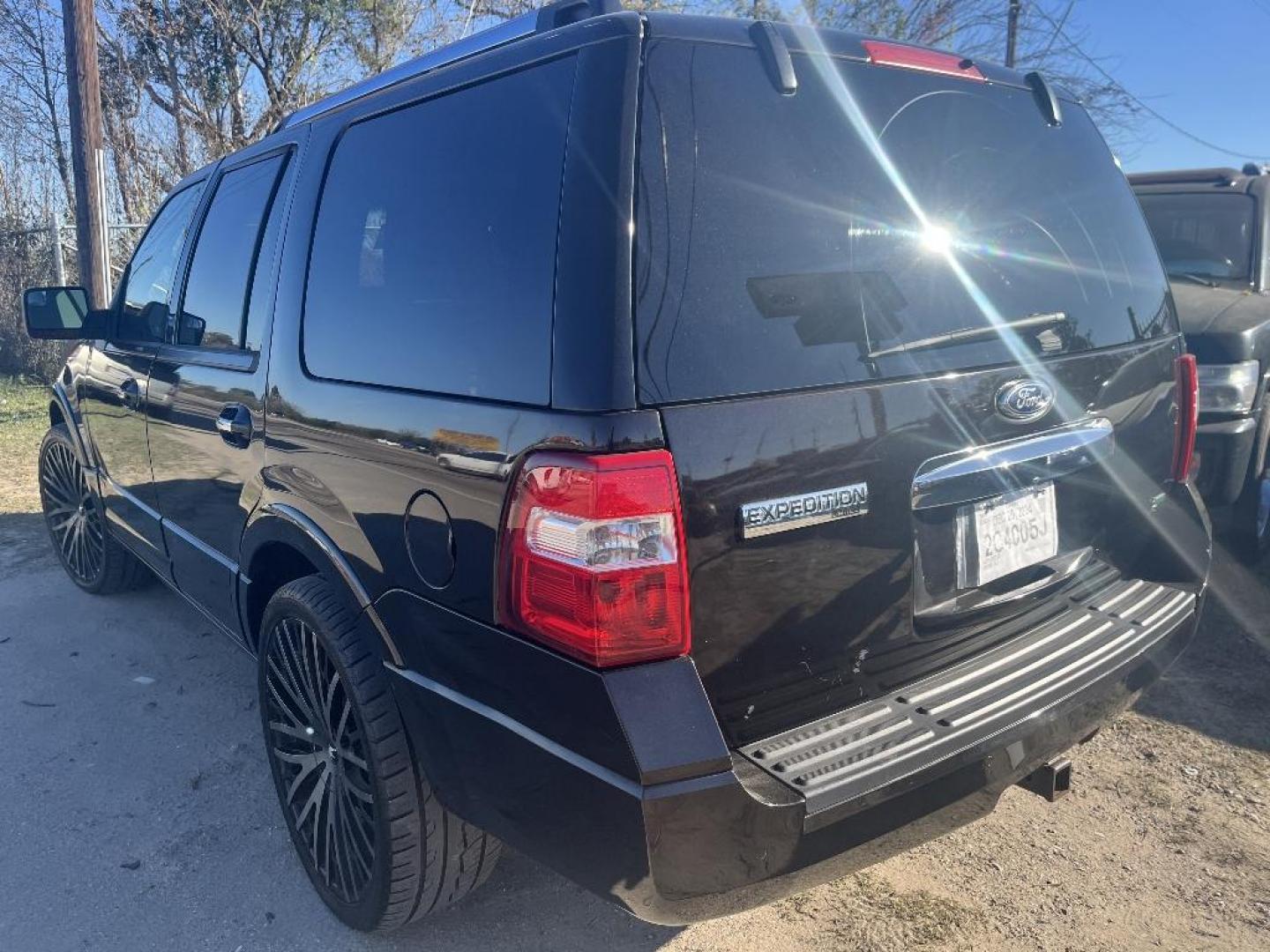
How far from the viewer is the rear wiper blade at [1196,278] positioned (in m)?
5.17

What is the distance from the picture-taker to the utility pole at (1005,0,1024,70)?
16.6 m

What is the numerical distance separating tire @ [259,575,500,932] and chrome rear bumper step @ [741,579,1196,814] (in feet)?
2.90

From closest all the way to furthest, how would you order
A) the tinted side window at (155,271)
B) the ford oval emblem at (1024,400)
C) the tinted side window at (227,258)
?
the ford oval emblem at (1024,400)
the tinted side window at (227,258)
the tinted side window at (155,271)

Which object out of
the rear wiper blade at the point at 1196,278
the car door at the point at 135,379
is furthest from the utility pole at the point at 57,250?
the rear wiper blade at the point at 1196,278

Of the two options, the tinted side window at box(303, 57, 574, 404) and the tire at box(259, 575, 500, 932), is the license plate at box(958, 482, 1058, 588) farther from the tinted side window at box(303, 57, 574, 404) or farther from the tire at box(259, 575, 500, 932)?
the tire at box(259, 575, 500, 932)

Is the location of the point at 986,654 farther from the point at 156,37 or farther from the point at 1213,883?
the point at 156,37

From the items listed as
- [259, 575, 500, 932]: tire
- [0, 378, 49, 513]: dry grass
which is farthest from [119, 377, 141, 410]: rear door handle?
[0, 378, 49, 513]: dry grass

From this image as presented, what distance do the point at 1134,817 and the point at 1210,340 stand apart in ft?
8.26

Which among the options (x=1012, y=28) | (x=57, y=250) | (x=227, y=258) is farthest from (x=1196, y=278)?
(x=1012, y=28)

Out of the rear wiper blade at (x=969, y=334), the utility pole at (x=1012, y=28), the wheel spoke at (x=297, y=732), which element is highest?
the utility pole at (x=1012, y=28)

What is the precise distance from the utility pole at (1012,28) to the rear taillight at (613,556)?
1772 centimetres

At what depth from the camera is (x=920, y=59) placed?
88.5 inches

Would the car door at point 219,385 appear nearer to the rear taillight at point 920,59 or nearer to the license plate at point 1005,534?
the rear taillight at point 920,59

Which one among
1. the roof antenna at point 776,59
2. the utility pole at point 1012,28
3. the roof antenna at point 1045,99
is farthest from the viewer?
the utility pole at point 1012,28
